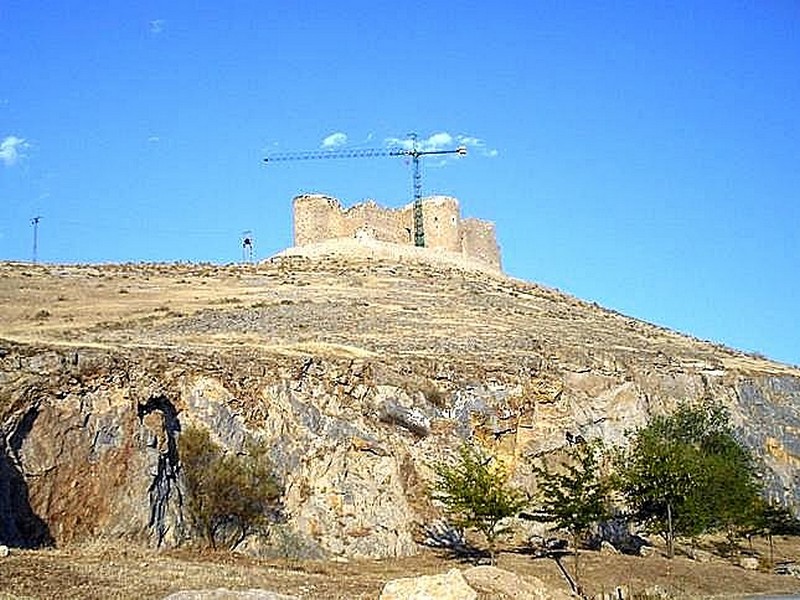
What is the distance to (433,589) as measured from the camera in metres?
12.5

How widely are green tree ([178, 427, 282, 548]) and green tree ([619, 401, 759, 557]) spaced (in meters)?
10.0

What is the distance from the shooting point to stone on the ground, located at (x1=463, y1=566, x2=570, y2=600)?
43.2 ft

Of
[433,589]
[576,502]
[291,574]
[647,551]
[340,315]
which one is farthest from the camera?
[340,315]

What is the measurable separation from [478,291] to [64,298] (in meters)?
21.8

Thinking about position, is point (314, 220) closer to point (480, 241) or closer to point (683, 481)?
point (480, 241)

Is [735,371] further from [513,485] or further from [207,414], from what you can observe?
[207,414]

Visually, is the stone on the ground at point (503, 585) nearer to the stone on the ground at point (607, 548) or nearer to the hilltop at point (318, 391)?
the hilltop at point (318, 391)

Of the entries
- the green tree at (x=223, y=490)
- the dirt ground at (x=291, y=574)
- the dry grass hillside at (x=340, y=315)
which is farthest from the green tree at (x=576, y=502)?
the green tree at (x=223, y=490)

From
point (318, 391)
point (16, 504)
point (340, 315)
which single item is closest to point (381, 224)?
point (340, 315)

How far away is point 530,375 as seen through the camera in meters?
35.2

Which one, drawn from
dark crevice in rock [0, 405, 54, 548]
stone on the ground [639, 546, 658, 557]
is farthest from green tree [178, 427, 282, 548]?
stone on the ground [639, 546, 658, 557]

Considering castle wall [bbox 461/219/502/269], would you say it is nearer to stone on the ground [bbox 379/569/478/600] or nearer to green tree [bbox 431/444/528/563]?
green tree [bbox 431/444/528/563]

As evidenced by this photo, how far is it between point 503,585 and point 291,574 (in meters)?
9.29

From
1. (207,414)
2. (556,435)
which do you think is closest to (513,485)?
(556,435)
